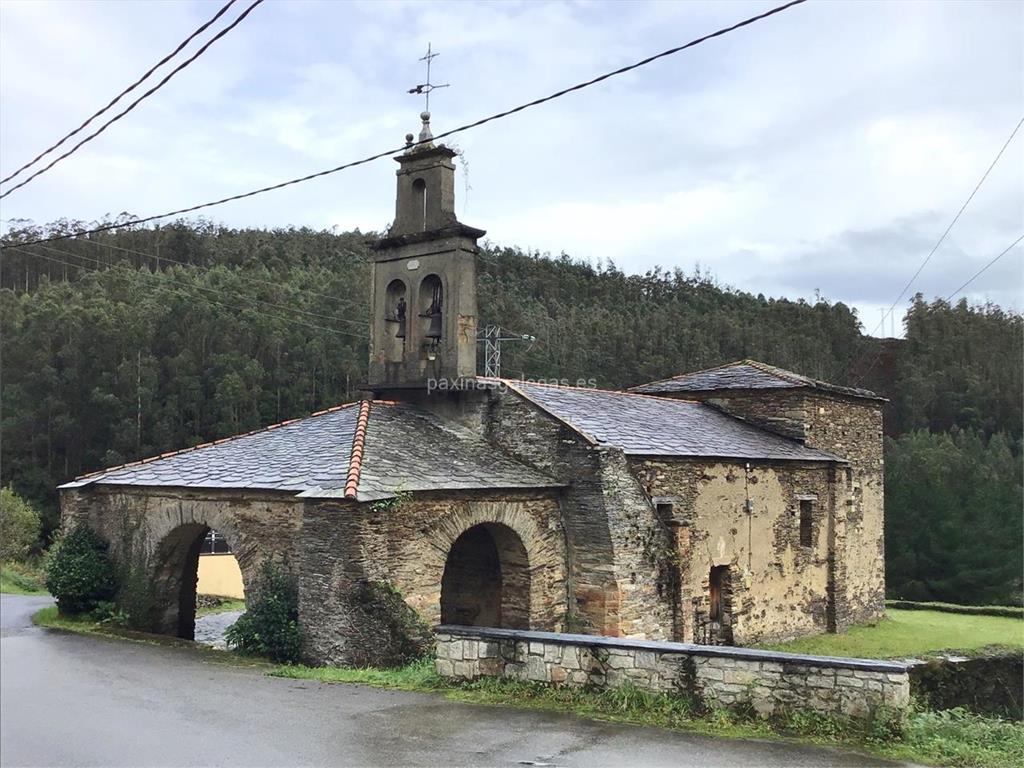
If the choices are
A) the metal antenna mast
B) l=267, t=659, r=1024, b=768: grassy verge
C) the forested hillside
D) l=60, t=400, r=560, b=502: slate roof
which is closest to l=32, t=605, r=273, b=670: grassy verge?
l=60, t=400, r=560, b=502: slate roof

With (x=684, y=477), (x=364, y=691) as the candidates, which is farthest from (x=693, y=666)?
(x=684, y=477)

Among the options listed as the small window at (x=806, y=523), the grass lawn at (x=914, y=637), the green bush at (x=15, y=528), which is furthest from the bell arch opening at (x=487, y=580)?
the green bush at (x=15, y=528)

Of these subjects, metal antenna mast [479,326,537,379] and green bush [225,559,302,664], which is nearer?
green bush [225,559,302,664]

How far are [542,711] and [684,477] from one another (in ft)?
27.1

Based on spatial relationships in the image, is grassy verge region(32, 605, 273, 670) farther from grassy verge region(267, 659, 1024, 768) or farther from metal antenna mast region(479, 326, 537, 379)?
metal antenna mast region(479, 326, 537, 379)

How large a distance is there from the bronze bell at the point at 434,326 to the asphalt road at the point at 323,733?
7.83 m

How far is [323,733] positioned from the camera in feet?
24.5

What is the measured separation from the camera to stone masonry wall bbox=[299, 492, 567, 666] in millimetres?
10961

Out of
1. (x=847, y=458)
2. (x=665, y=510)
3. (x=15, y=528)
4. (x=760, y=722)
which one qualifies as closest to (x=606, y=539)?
(x=665, y=510)

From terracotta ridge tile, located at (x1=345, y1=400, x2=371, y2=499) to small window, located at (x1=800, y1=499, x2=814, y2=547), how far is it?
10163 mm

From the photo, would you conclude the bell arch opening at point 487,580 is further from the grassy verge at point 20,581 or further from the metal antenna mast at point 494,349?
the grassy verge at point 20,581

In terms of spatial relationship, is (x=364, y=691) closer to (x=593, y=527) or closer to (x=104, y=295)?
(x=593, y=527)

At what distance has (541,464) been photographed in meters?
14.6

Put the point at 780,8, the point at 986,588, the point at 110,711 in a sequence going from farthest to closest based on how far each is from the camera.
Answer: the point at 986,588 < the point at 110,711 < the point at 780,8
